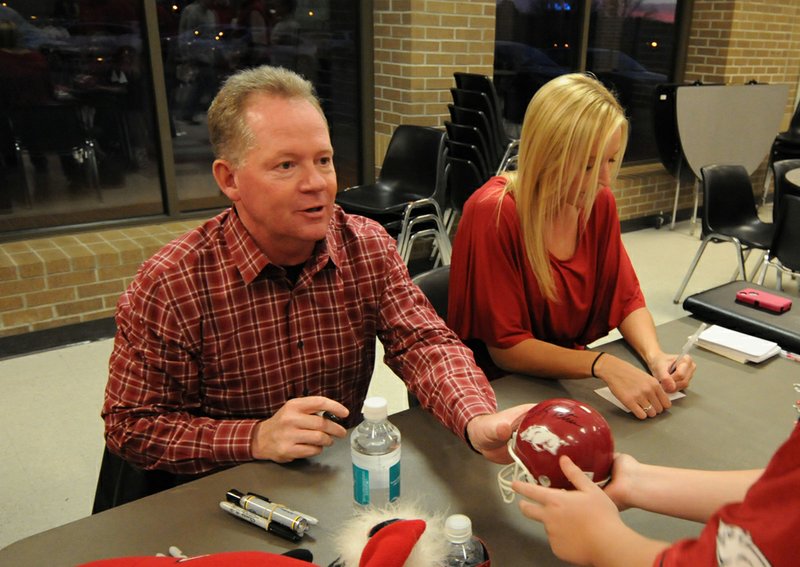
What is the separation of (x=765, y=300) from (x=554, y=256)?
21.0 inches

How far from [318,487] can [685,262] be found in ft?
13.5

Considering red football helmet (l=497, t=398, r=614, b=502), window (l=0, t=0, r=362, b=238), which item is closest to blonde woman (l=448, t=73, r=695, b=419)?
red football helmet (l=497, t=398, r=614, b=502)

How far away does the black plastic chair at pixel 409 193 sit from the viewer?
11.2 ft

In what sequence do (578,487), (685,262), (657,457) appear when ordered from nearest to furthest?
1. (578,487)
2. (657,457)
3. (685,262)

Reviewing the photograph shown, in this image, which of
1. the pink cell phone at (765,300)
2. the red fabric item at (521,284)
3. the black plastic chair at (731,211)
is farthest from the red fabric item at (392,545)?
the black plastic chair at (731,211)

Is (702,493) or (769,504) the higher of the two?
(769,504)

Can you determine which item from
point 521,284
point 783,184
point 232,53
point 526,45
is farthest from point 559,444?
point 526,45

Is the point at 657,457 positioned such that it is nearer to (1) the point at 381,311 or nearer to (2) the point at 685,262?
(1) the point at 381,311

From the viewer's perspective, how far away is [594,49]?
201 inches

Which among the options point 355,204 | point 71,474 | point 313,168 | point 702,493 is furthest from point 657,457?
point 355,204

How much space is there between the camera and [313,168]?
123 cm

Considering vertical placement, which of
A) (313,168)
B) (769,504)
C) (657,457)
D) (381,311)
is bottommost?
(657,457)

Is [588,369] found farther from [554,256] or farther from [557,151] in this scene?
[557,151]

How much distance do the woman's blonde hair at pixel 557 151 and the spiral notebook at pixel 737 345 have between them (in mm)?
360
